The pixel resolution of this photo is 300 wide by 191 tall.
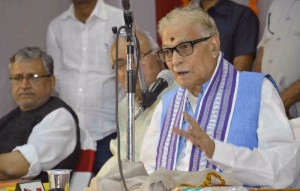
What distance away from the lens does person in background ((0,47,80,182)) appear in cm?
404

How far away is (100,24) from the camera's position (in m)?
4.94

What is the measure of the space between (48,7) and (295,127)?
9.57 feet

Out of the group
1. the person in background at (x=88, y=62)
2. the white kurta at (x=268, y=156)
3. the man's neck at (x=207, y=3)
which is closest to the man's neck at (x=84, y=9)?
the person in background at (x=88, y=62)

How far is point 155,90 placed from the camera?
8.89 ft

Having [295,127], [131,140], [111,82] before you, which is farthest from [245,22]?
[131,140]

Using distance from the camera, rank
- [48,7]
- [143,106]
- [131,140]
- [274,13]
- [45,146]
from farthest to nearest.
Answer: [48,7] < [274,13] < [45,146] < [143,106] < [131,140]

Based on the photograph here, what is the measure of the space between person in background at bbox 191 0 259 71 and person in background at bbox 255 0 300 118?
2.9 inches

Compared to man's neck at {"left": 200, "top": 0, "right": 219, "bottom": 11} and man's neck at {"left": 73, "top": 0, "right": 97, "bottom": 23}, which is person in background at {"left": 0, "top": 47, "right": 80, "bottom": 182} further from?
man's neck at {"left": 200, "top": 0, "right": 219, "bottom": 11}

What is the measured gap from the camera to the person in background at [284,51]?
13.5 feet

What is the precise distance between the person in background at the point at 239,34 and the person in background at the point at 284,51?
2.9 inches

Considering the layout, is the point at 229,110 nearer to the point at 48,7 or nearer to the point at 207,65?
the point at 207,65

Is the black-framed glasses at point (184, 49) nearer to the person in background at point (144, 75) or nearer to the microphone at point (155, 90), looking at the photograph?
the microphone at point (155, 90)

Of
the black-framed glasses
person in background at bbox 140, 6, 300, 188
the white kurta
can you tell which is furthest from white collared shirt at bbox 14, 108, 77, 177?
the white kurta

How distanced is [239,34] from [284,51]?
13.9 inches
